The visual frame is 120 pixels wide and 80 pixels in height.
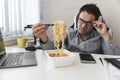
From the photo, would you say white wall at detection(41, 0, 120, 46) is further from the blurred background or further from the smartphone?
the smartphone

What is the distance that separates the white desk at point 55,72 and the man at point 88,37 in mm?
497

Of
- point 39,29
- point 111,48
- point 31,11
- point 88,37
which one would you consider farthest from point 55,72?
point 31,11

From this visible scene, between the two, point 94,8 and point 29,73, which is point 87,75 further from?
point 94,8

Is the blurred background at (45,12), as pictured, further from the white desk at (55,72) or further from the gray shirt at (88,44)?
the white desk at (55,72)

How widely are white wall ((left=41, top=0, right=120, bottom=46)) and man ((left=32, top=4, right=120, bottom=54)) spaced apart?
0.36 meters

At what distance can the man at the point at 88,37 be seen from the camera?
1.59 metres

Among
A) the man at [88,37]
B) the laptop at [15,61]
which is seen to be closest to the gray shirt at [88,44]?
the man at [88,37]

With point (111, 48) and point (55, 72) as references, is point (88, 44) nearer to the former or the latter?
point (111, 48)

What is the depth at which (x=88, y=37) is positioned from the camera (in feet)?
5.81

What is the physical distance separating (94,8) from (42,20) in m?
0.73

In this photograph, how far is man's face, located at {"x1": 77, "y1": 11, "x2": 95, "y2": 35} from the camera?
5.35 ft

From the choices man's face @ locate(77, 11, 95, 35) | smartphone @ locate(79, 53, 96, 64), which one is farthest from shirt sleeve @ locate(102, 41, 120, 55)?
smartphone @ locate(79, 53, 96, 64)

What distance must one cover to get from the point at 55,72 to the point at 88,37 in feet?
2.84

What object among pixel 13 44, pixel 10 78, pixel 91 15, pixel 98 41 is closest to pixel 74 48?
pixel 98 41
